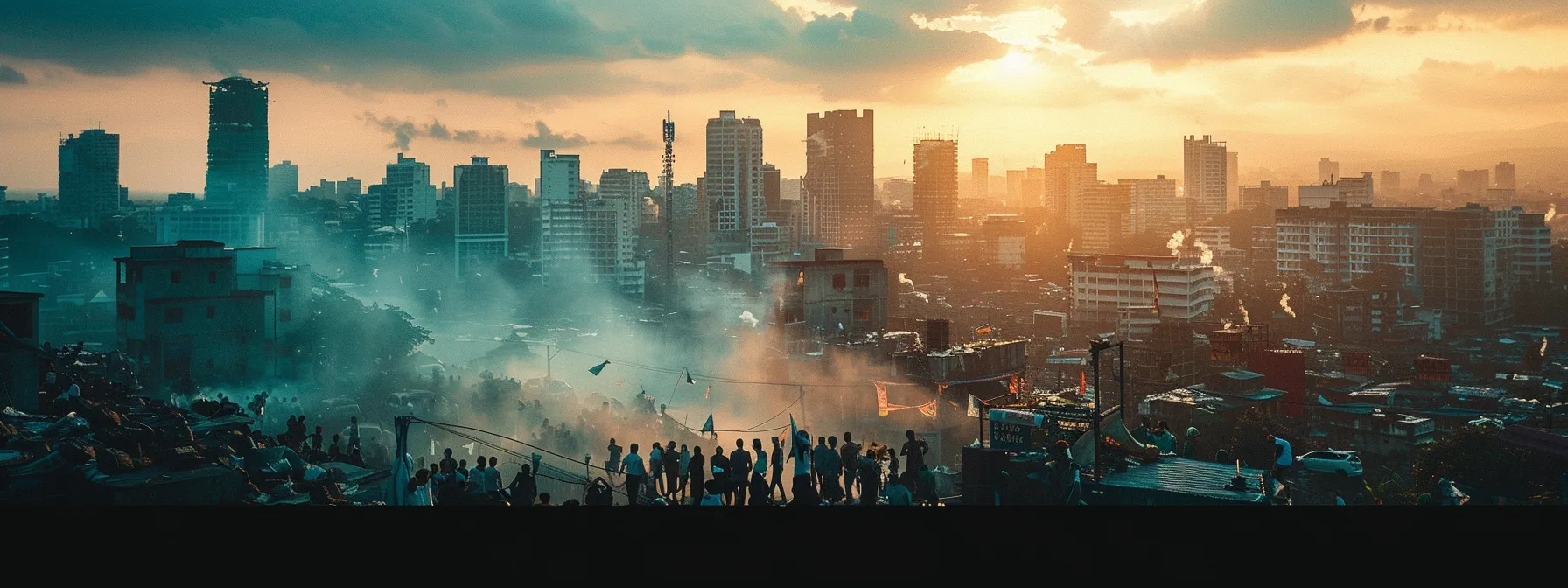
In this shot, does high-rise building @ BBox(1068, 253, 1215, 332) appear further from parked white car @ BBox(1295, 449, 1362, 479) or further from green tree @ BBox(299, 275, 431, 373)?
green tree @ BBox(299, 275, 431, 373)

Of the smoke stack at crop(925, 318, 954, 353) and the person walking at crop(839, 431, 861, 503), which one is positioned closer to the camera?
the person walking at crop(839, 431, 861, 503)

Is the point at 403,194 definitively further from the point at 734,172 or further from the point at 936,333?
the point at 936,333

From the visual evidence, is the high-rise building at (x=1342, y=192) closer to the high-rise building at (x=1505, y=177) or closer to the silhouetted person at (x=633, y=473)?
the high-rise building at (x=1505, y=177)

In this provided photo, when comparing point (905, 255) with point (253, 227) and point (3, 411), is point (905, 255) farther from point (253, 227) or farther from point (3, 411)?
point (3, 411)

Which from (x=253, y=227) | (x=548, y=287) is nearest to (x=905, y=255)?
(x=548, y=287)

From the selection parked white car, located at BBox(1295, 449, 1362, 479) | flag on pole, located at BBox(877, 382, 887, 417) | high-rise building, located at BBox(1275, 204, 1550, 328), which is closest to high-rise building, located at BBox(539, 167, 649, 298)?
high-rise building, located at BBox(1275, 204, 1550, 328)
